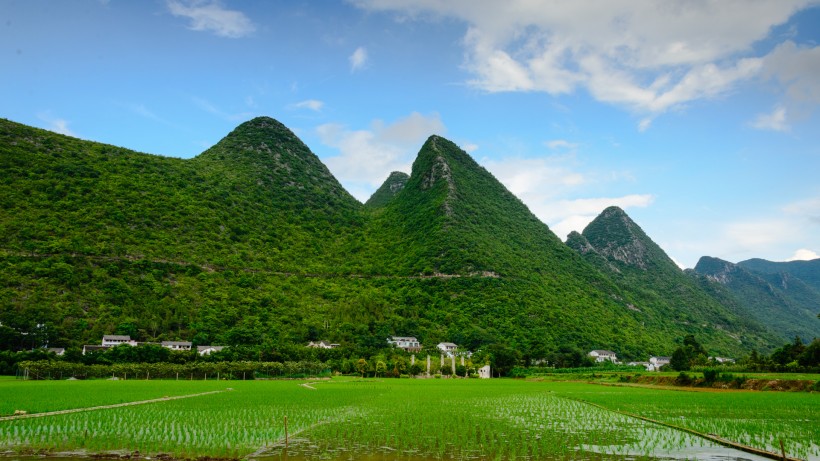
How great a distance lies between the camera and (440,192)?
134 metres

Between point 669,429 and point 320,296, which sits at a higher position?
point 320,296

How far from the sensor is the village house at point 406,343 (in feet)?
263

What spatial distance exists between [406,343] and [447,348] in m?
6.85

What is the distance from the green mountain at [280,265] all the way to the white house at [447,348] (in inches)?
87.2

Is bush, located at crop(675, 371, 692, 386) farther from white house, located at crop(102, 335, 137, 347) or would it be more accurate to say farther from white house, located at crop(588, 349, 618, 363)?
white house, located at crop(102, 335, 137, 347)

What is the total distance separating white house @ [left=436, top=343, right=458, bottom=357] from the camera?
7806cm

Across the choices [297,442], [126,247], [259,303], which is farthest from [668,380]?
[126,247]

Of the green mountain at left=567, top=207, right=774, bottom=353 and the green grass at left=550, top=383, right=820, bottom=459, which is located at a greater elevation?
the green mountain at left=567, top=207, right=774, bottom=353

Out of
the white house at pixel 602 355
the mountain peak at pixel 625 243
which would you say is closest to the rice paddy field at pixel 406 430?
the white house at pixel 602 355

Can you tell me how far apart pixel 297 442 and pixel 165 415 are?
8734 millimetres

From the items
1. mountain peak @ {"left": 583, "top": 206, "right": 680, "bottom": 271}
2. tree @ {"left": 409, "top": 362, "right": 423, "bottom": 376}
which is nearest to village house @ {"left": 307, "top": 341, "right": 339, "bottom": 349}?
tree @ {"left": 409, "top": 362, "right": 423, "bottom": 376}

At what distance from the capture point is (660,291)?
15512 centimetres

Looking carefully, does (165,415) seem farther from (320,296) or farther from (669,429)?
(320,296)

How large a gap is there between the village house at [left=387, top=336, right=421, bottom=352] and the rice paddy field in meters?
54.0
